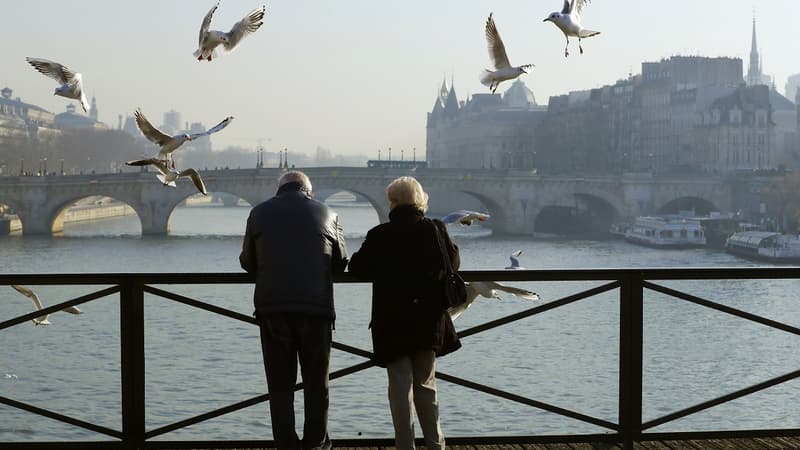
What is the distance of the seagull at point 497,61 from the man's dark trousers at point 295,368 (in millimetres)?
964

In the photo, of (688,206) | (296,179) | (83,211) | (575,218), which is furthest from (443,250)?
(83,211)

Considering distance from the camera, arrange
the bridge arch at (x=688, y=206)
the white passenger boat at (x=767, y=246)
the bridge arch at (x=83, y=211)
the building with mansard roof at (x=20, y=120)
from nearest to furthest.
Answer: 1. the white passenger boat at (x=767, y=246)
2. the bridge arch at (x=83, y=211)
3. the bridge arch at (x=688, y=206)
4. the building with mansard roof at (x=20, y=120)

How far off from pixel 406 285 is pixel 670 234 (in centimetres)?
4042

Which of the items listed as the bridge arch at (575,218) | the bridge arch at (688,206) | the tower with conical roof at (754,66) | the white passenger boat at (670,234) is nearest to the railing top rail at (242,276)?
the white passenger boat at (670,234)

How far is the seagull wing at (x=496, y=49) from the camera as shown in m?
4.37

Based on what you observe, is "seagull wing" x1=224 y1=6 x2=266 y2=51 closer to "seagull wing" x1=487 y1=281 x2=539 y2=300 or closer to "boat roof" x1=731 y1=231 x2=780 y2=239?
"seagull wing" x1=487 y1=281 x2=539 y2=300

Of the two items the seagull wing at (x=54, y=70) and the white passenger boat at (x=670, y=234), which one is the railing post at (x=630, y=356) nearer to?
the seagull wing at (x=54, y=70)

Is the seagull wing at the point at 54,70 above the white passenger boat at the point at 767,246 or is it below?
above

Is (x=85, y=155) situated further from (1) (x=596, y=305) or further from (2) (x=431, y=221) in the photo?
(2) (x=431, y=221)

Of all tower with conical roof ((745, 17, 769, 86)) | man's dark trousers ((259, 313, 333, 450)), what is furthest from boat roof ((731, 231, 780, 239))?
tower with conical roof ((745, 17, 769, 86))

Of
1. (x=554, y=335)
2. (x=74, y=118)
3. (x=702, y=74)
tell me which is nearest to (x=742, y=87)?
(x=702, y=74)

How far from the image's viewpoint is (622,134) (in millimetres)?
71375

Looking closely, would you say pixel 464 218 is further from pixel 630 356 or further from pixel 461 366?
Result: pixel 461 366

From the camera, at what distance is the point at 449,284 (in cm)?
399
